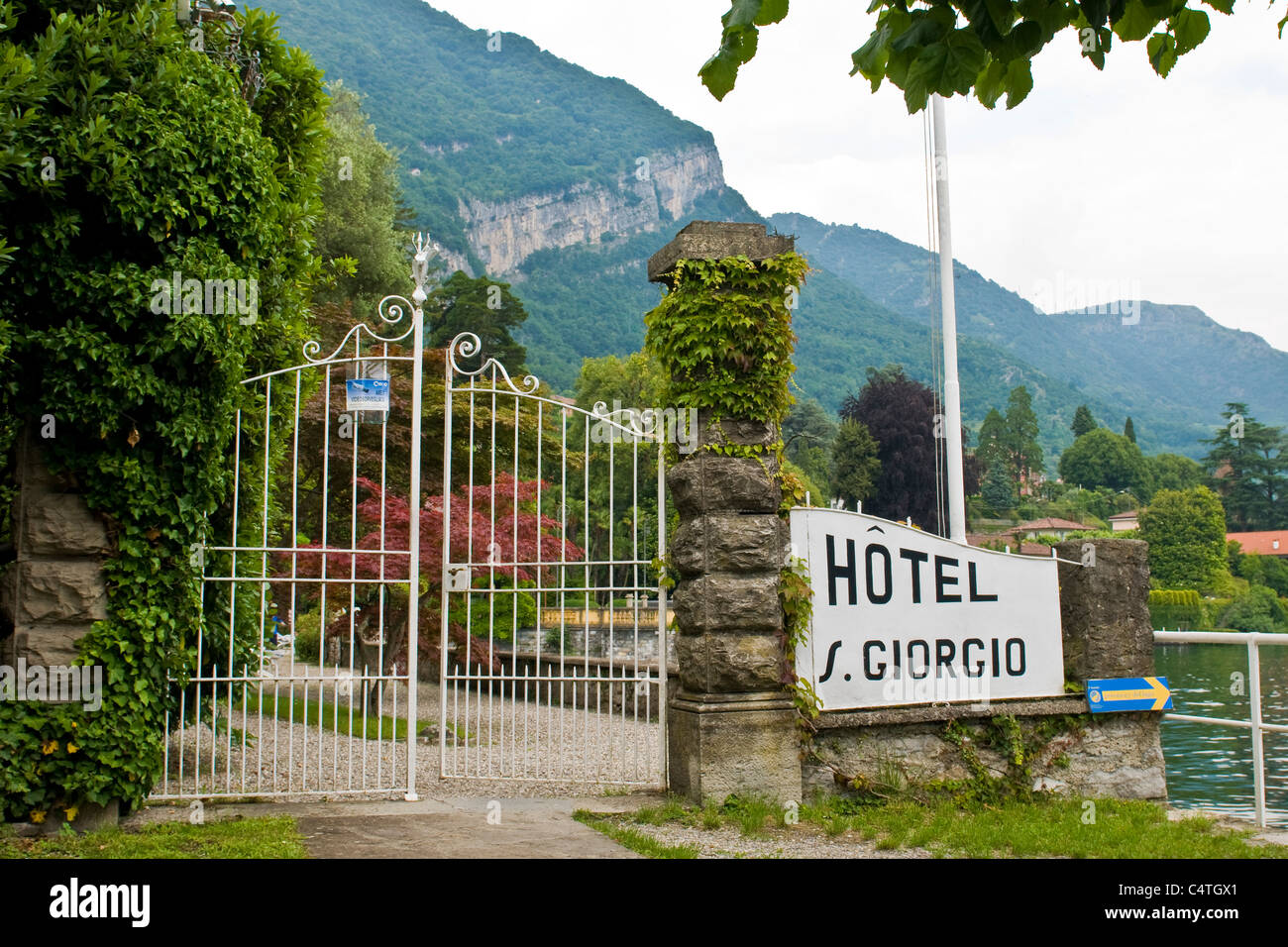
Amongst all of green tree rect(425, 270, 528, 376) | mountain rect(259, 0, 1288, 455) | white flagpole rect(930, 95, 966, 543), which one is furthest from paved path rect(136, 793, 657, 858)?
mountain rect(259, 0, 1288, 455)

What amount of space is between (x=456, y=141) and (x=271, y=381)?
436ft

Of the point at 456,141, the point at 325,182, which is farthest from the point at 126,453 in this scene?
the point at 456,141

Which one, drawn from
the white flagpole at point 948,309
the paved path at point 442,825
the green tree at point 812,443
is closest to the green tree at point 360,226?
the white flagpole at point 948,309

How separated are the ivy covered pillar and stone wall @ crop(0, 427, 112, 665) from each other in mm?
3320

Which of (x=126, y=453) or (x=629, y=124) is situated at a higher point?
(x=629, y=124)

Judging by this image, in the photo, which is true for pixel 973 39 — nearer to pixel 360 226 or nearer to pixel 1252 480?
pixel 360 226

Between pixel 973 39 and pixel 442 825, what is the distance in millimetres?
4701

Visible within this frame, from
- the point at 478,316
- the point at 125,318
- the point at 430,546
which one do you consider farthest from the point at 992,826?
the point at 478,316

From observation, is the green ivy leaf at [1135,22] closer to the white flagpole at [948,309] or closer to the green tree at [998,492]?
the white flagpole at [948,309]

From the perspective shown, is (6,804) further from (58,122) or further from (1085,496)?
(1085,496)

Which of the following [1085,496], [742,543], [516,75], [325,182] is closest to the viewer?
[742,543]

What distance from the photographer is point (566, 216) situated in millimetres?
137625
